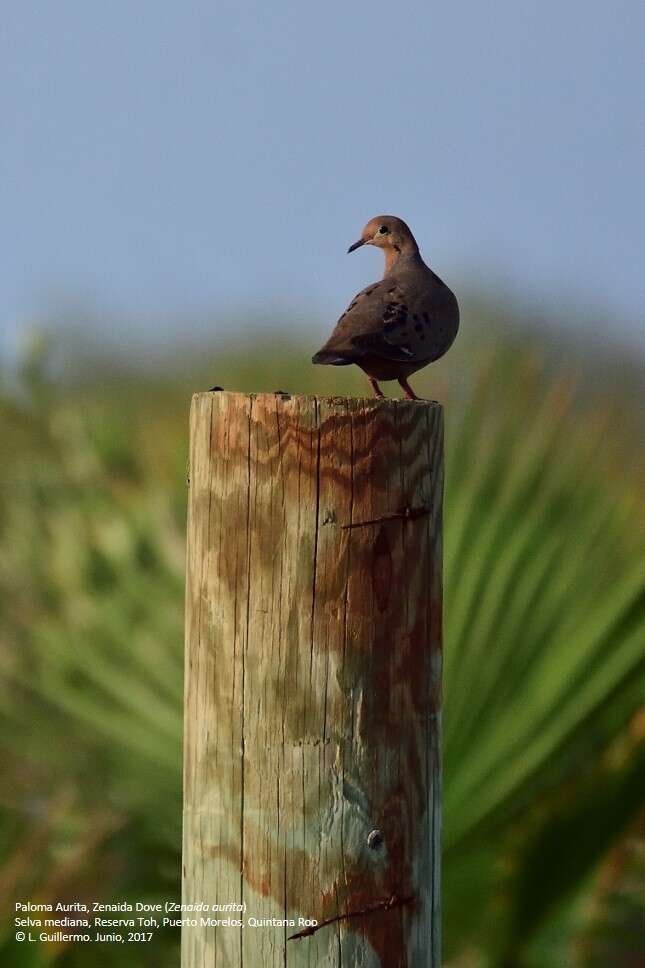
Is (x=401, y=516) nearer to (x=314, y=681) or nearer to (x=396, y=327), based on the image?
(x=314, y=681)

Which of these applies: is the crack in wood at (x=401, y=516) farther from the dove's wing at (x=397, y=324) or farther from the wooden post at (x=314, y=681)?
the dove's wing at (x=397, y=324)

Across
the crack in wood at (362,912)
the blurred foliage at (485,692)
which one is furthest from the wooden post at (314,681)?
the blurred foliage at (485,692)

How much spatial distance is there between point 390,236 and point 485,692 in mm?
1691

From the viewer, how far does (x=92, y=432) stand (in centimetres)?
607

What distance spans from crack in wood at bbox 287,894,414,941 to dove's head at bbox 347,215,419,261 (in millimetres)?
2659

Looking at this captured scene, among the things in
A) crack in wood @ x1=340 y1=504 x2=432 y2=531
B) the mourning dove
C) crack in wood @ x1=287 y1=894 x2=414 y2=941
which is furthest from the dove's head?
crack in wood @ x1=287 y1=894 x2=414 y2=941

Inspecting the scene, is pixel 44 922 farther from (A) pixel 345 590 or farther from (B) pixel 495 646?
(A) pixel 345 590

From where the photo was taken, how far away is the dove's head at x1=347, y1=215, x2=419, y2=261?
16.8 feet

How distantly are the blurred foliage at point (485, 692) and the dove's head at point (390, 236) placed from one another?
19.3 inches

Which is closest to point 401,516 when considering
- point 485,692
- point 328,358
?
point 328,358

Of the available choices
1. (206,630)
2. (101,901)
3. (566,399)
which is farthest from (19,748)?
(206,630)

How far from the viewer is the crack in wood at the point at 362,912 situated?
2.88 metres

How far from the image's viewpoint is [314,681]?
288cm

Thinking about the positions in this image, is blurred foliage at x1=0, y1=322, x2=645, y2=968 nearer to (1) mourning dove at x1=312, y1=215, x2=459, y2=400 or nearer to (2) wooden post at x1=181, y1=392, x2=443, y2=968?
(1) mourning dove at x1=312, y1=215, x2=459, y2=400
